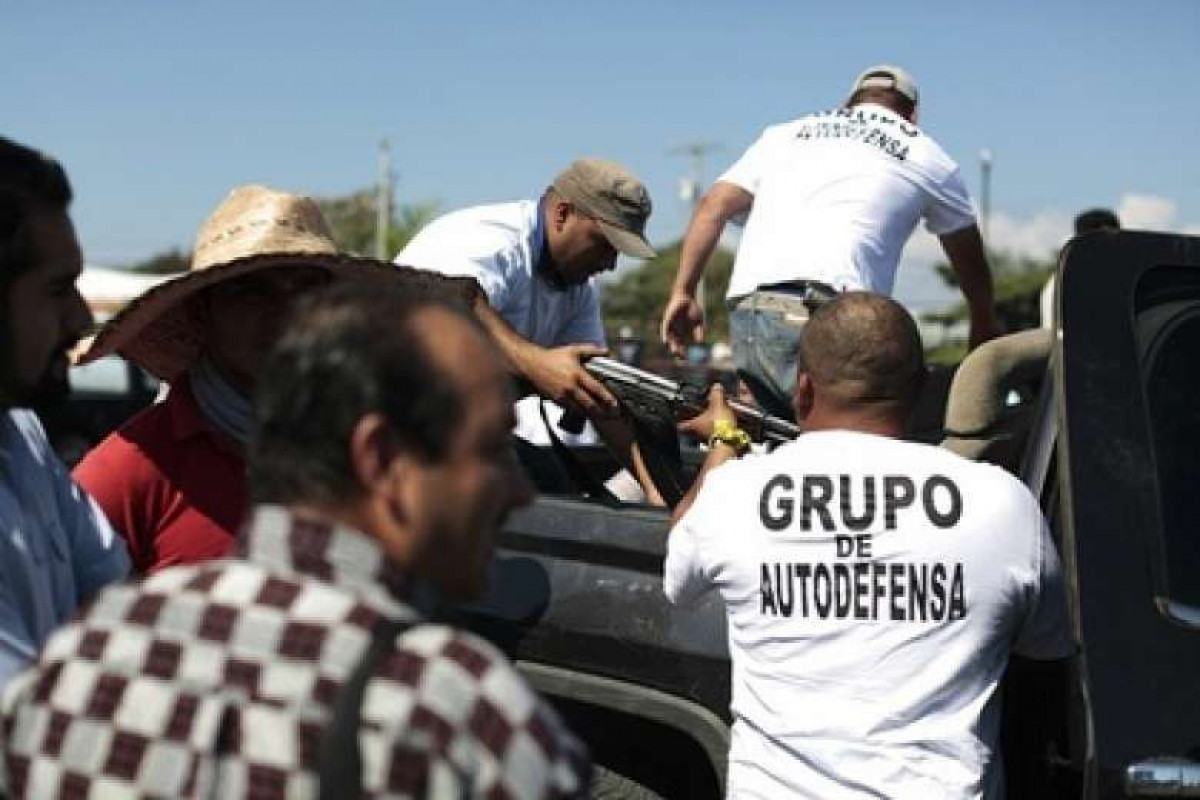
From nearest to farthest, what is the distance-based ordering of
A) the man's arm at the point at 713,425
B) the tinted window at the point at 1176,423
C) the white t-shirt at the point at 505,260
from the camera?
the tinted window at the point at 1176,423 < the man's arm at the point at 713,425 < the white t-shirt at the point at 505,260

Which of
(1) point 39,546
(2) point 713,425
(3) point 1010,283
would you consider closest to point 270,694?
(1) point 39,546

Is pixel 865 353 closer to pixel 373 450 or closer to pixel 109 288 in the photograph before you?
pixel 373 450

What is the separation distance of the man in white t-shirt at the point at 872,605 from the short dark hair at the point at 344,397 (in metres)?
1.38

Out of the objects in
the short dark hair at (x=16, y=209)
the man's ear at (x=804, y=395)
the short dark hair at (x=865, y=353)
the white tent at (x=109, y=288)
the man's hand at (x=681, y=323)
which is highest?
the short dark hair at (x=16, y=209)

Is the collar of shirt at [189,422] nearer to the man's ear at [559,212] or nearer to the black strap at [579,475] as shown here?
the black strap at [579,475]

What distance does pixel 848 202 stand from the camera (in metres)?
4.58

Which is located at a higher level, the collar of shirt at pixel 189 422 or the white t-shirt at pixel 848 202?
the white t-shirt at pixel 848 202

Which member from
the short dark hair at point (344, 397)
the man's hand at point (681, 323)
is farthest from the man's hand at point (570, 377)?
the short dark hair at point (344, 397)

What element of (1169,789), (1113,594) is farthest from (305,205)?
(1169,789)

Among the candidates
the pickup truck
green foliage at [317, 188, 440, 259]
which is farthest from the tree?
the pickup truck

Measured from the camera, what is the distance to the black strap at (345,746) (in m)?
1.24

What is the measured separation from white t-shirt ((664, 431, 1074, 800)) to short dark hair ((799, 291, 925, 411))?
105mm

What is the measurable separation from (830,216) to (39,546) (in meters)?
3.06

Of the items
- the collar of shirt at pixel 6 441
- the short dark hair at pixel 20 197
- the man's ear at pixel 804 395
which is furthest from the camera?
the man's ear at pixel 804 395
